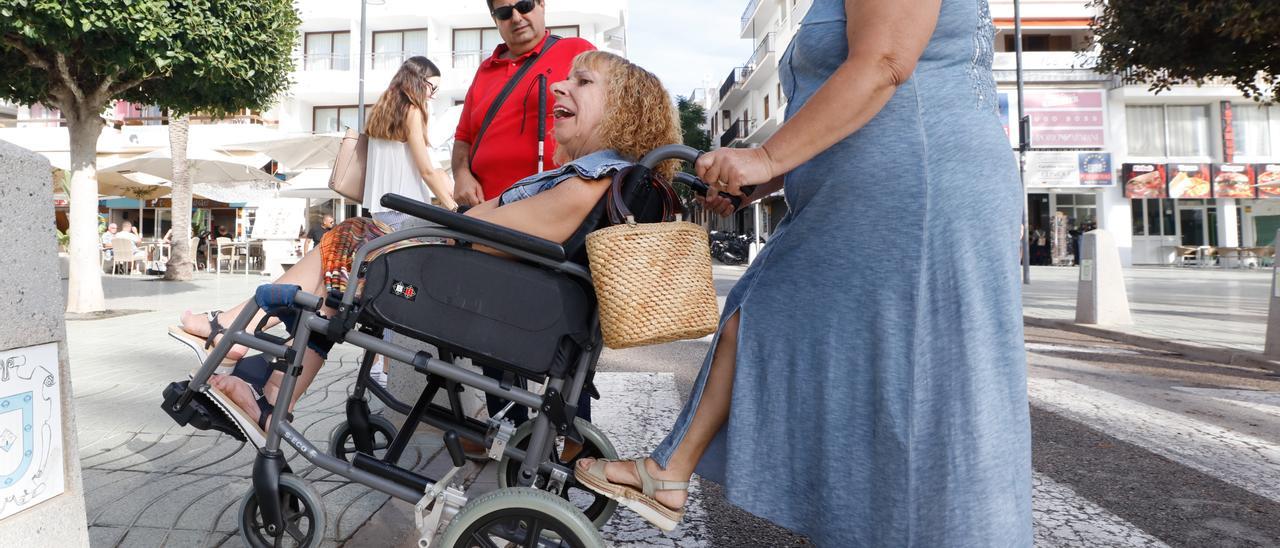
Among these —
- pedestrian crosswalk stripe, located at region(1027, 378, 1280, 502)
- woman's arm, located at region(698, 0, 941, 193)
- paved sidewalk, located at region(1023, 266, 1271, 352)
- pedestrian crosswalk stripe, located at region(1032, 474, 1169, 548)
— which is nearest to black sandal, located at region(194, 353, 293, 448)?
woman's arm, located at region(698, 0, 941, 193)

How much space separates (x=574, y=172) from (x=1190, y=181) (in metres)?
35.1

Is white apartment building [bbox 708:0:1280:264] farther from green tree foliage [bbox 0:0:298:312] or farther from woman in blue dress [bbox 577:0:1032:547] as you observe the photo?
woman in blue dress [bbox 577:0:1032:547]

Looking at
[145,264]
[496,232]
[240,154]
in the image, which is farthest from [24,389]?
[240,154]

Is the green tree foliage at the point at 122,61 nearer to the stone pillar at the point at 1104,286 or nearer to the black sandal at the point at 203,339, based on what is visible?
the black sandal at the point at 203,339

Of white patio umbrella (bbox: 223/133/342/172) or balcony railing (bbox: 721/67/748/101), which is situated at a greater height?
balcony railing (bbox: 721/67/748/101)

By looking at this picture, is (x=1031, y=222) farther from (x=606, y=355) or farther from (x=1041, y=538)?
(x=1041, y=538)

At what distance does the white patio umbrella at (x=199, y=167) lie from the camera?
1728 cm

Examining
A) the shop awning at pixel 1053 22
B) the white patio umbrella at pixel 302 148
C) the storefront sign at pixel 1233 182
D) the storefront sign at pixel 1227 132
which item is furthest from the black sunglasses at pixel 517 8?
the storefront sign at pixel 1227 132

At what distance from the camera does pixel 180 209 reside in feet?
54.7

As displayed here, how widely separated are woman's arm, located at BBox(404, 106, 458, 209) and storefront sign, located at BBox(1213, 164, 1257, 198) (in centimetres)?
3464

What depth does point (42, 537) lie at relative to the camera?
5.62 ft

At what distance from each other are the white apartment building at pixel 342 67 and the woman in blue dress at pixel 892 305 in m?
29.6

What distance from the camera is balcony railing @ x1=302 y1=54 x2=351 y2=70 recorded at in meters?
31.8

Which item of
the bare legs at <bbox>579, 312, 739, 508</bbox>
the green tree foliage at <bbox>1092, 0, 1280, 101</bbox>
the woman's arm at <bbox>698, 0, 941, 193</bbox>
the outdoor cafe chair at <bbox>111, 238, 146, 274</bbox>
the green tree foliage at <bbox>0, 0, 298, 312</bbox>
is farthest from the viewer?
the outdoor cafe chair at <bbox>111, 238, 146, 274</bbox>
